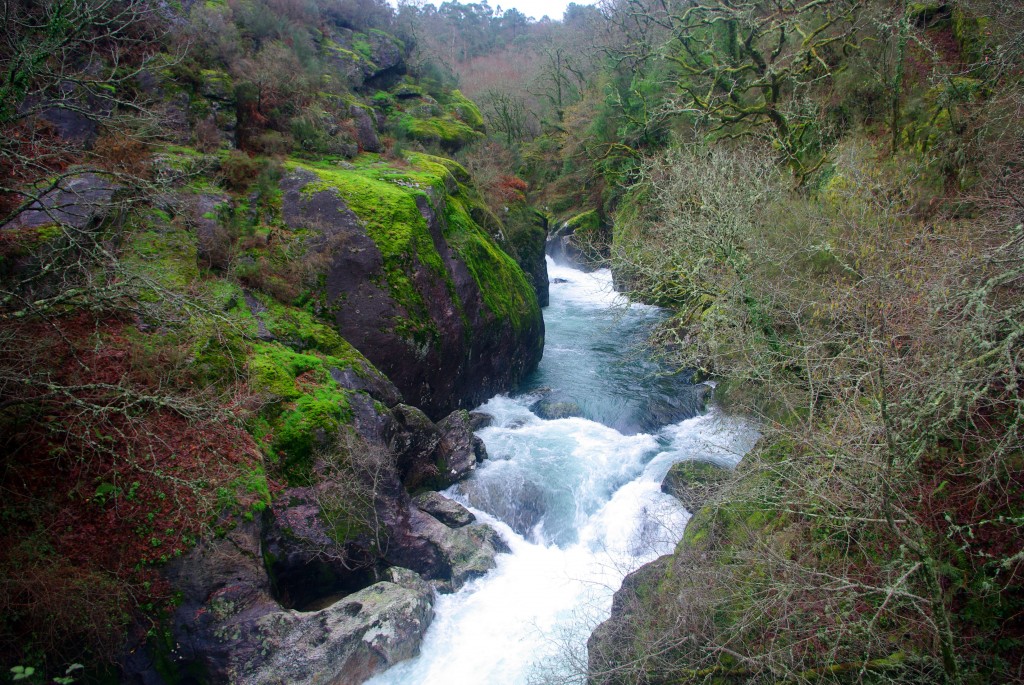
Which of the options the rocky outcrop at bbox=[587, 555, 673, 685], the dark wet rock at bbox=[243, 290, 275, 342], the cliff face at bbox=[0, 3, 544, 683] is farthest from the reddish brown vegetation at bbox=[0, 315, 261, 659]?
the rocky outcrop at bbox=[587, 555, 673, 685]

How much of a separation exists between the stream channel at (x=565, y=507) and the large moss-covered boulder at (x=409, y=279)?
1.47m

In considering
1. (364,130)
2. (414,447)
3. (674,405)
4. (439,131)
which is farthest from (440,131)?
(414,447)

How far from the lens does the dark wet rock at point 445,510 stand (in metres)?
8.68

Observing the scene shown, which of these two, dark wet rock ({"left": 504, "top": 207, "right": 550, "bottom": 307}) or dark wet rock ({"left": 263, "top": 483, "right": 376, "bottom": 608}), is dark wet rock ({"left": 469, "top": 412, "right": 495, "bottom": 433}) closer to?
dark wet rock ({"left": 263, "top": 483, "right": 376, "bottom": 608})

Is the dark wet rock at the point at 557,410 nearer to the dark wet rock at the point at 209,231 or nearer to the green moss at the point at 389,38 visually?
the dark wet rock at the point at 209,231

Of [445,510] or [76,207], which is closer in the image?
[76,207]

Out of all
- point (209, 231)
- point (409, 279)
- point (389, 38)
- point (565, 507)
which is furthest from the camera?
point (389, 38)

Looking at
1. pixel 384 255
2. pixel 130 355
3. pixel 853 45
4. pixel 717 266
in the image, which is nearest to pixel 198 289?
pixel 130 355

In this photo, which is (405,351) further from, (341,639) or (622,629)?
(622,629)

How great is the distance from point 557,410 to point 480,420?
6.00 ft

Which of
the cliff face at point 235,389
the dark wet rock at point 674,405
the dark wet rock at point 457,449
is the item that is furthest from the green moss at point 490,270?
the dark wet rock at point 674,405

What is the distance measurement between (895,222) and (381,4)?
72.0ft

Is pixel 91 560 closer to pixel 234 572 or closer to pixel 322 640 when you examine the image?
pixel 234 572

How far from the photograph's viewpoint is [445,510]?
8.74 m
